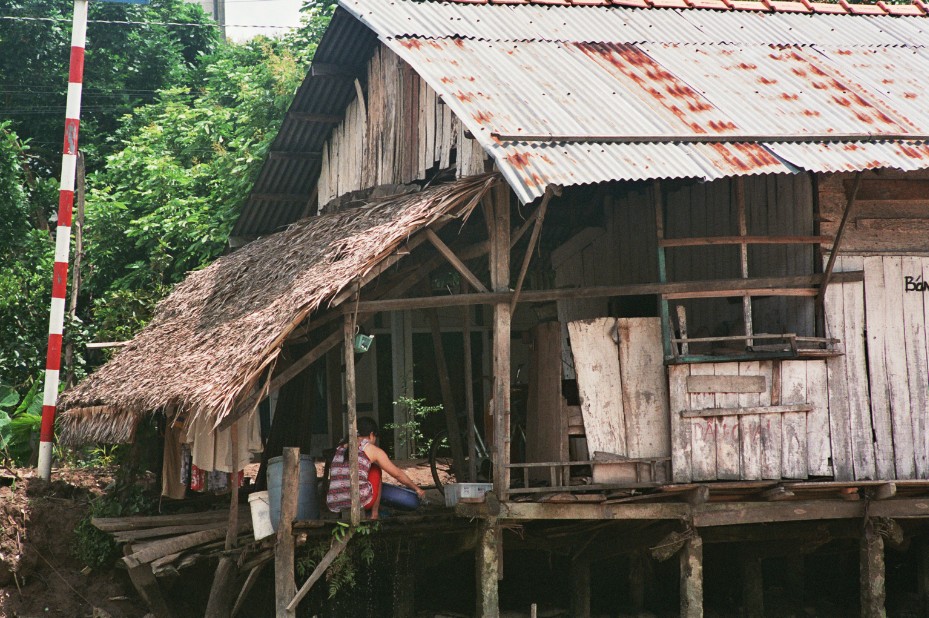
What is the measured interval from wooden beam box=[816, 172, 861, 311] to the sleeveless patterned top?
3.95 meters

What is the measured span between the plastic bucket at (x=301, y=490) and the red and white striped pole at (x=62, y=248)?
164 inches

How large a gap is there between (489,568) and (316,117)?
5.64 meters

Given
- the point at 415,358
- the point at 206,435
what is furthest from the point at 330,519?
the point at 415,358

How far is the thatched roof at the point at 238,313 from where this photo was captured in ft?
28.1

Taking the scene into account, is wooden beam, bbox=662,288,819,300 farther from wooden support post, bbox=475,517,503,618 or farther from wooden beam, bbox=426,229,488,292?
wooden support post, bbox=475,517,503,618

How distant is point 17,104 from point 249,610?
1272 centimetres

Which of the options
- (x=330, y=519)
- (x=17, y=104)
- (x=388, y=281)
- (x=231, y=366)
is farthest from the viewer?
(x=17, y=104)

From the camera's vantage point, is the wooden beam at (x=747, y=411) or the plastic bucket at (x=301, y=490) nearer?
the wooden beam at (x=747, y=411)

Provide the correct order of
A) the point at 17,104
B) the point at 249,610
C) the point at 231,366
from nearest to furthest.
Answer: the point at 231,366 → the point at 249,610 → the point at 17,104

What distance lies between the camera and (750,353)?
9.10 metres

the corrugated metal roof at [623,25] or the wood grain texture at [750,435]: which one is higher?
the corrugated metal roof at [623,25]

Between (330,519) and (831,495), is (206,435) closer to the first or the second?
(330,519)

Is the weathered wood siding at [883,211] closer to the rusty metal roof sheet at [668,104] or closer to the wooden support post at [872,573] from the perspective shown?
the rusty metal roof sheet at [668,104]

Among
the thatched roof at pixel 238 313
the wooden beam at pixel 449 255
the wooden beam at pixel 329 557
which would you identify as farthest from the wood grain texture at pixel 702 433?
the wooden beam at pixel 329 557
